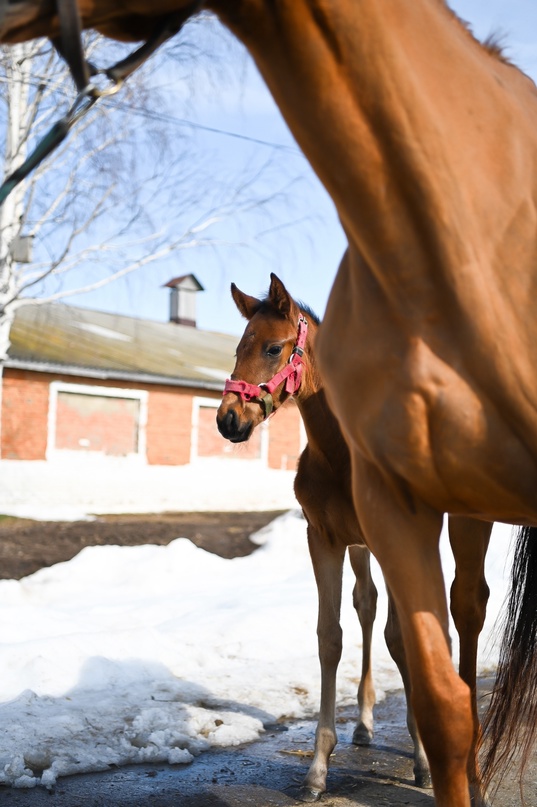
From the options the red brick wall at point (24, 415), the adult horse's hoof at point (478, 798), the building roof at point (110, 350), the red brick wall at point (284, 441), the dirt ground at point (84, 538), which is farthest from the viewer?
the red brick wall at point (284, 441)

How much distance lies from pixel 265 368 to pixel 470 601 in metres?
1.68

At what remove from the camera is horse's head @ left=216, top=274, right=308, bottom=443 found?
4.45 m

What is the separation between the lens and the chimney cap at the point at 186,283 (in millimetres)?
31945

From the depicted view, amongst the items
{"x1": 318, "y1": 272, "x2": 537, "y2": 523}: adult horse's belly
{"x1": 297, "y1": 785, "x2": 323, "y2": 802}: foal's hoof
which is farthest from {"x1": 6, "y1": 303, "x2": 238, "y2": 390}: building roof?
{"x1": 318, "y1": 272, "x2": 537, "y2": 523}: adult horse's belly

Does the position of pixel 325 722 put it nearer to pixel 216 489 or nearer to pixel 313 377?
pixel 313 377

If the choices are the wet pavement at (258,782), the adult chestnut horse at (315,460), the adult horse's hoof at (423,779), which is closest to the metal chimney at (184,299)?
the adult chestnut horse at (315,460)

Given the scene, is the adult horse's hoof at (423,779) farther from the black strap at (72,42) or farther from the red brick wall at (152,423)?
the red brick wall at (152,423)

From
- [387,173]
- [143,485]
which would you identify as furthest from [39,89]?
[387,173]

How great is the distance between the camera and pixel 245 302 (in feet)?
15.8

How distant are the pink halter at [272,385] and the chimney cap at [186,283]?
90.6ft

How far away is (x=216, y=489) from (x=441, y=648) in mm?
19495

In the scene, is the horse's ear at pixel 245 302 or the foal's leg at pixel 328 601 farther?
the horse's ear at pixel 245 302

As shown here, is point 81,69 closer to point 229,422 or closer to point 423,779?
point 229,422

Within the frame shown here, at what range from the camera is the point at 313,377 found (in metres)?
4.68
